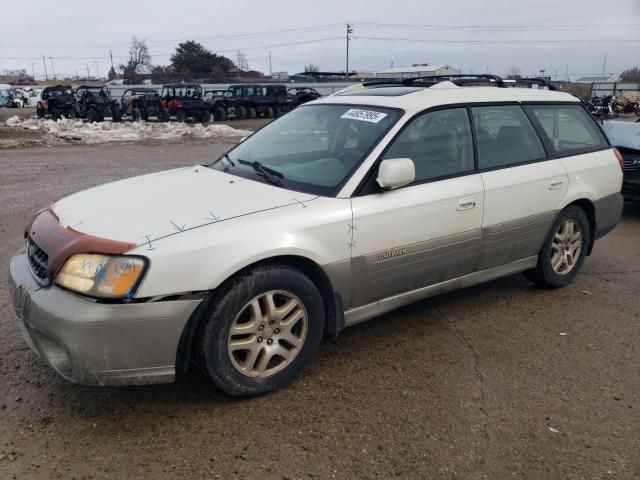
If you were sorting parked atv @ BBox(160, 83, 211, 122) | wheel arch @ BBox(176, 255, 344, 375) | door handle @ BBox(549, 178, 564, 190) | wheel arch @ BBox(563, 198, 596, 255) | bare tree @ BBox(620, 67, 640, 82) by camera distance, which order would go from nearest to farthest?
wheel arch @ BBox(176, 255, 344, 375) < door handle @ BBox(549, 178, 564, 190) < wheel arch @ BBox(563, 198, 596, 255) < parked atv @ BBox(160, 83, 211, 122) < bare tree @ BBox(620, 67, 640, 82)

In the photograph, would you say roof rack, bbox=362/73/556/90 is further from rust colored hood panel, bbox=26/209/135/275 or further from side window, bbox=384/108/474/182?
rust colored hood panel, bbox=26/209/135/275

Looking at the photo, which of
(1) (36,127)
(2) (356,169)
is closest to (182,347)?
(2) (356,169)

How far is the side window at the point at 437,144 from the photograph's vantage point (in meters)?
3.60

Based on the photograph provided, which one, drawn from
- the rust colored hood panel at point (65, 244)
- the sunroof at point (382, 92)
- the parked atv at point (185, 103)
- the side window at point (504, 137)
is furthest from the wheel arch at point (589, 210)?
the parked atv at point (185, 103)

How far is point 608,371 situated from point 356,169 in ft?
6.48

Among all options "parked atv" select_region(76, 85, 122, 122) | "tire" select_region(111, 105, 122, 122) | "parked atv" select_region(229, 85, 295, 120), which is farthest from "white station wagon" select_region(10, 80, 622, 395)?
"parked atv" select_region(229, 85, 295, 120)

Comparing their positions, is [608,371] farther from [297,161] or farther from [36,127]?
[36,127]

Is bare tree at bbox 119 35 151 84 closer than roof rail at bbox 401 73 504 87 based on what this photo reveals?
No

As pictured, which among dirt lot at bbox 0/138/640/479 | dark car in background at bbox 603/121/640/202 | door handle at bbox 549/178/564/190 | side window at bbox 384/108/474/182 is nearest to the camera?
dirt lot at bbox 0/138/640/479

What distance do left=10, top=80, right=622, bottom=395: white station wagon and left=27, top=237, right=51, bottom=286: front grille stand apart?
0.01m

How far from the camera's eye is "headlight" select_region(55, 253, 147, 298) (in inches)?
101

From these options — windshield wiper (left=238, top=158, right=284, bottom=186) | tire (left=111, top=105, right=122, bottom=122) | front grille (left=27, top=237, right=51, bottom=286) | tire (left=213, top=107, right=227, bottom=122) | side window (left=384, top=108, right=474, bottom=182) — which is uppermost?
side window (left=384, top=108, right=474, bottom=182)

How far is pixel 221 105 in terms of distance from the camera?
97.1 feet

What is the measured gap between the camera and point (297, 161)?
12.3ft
